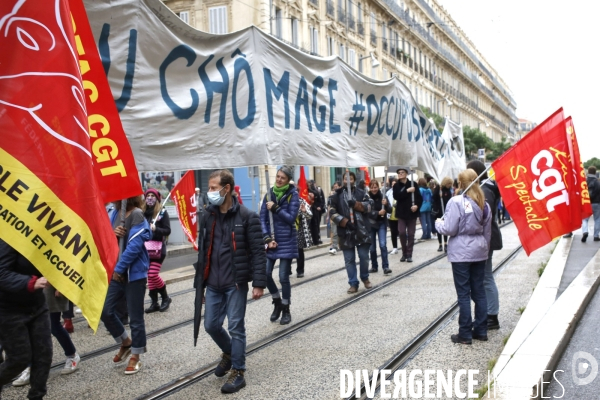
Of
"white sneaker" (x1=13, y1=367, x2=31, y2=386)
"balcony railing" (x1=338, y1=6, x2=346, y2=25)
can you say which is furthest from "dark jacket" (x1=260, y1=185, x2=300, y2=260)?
"balcony railing" (x1=338, y1=6, x2=346, y2=25)

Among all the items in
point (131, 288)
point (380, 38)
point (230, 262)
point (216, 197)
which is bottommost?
point (131, 288)

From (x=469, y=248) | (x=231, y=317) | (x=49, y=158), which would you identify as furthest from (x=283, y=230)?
(x=49, y=158)

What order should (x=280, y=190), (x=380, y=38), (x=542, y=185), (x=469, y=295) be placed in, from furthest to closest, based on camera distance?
1. (x=380, y=38)
2. (x=280, y=190)
3. (x=542, y=185)
4. (x=469, y=295)

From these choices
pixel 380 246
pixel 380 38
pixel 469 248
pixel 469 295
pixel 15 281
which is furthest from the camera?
pixel 380 38

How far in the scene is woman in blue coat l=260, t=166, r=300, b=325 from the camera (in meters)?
6.85

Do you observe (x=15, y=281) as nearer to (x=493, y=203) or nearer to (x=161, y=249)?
(x=161, y=249)

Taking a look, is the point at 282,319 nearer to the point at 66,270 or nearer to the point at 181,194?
the point at 181,194

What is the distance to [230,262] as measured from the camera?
4711 millimetres

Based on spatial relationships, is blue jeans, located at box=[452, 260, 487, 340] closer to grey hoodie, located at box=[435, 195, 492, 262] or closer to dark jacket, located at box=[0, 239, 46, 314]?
grey hoodie, located at box=[435, 195, 492, 262]

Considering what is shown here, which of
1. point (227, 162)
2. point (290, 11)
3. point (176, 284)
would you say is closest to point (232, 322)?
point (227, 162)

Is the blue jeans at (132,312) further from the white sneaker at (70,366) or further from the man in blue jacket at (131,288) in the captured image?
the white sneaker at (70,366)

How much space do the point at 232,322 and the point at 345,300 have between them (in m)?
3.46

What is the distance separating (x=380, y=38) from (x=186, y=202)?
3579cm

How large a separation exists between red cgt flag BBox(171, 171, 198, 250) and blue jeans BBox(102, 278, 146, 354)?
140 inches
